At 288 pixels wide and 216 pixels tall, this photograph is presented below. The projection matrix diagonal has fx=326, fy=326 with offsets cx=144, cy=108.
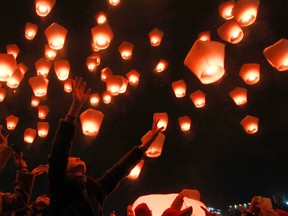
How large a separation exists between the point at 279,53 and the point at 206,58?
1790 millimetres

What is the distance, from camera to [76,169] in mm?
1972

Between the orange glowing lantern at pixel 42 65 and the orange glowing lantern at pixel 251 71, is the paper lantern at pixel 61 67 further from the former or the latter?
the orange glowing lantern at pixel 251 71

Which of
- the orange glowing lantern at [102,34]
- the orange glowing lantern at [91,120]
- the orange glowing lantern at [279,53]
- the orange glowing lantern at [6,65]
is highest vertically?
the orange glowing lantern at [102,34]

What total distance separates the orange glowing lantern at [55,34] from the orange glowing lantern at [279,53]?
3.35 metres

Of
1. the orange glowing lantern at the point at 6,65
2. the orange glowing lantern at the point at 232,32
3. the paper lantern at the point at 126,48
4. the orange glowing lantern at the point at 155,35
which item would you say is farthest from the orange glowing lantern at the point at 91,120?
the orange glowing lantern at the point at 155,35

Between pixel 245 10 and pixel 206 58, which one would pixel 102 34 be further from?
pixel 206 58

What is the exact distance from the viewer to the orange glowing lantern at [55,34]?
5547mm

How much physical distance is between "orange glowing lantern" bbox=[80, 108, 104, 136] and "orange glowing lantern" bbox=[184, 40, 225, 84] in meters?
2.00

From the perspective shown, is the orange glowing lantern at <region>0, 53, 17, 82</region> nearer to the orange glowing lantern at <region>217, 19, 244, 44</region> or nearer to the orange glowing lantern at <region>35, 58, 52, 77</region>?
the orange glowing lantern at <region>35, 58, 52, 77</region>

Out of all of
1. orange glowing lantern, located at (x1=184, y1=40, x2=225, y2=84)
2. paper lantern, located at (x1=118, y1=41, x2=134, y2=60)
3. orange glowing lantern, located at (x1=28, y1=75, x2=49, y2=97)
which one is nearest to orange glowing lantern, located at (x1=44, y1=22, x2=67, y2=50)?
orange glowing lantern, located at (x1=28, y1=75, x2=49, y2=97)

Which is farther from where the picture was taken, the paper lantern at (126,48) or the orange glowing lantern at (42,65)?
the paper lantern at (126,48)

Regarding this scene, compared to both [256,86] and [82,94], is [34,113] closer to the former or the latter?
[256,86]

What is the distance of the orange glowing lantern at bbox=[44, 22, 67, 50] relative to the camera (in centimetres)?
555

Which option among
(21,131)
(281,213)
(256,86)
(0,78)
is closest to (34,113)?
(21,131)
